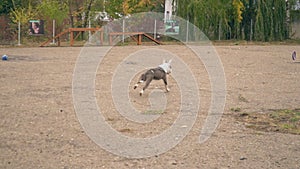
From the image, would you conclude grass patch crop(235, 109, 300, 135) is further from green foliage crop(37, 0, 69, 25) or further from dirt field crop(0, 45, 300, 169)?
green foliage crop(37, 0, 69, 25)

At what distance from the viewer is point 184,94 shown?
1004cm

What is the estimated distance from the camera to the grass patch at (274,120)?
697cm

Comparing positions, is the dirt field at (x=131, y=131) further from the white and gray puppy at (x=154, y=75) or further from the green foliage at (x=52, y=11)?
the green foliage at (x=52, y=11)

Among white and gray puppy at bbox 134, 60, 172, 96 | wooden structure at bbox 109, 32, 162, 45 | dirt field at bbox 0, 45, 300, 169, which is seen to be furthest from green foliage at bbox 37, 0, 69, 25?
white and gray puppy at bbox 134, 60, 172, 96

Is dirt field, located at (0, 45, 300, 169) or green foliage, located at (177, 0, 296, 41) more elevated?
green foliage, located at (177, 0, 296, 41)

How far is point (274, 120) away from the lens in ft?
24.7

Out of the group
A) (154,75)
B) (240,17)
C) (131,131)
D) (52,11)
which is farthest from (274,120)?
(240,17)

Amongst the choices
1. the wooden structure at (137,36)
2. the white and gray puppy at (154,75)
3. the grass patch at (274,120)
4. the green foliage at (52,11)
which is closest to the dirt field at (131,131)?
the grass patch at (274,120)

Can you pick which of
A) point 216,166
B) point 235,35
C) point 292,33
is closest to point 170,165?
point 216,166

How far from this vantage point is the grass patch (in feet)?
22.9

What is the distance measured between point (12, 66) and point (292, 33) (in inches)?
1060

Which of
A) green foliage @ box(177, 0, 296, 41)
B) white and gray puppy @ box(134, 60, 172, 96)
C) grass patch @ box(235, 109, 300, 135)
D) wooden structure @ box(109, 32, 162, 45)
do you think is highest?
green foliage @ box(177, 0, 296, 41)

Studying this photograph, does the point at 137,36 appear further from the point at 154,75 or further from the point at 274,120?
the point at 274,120

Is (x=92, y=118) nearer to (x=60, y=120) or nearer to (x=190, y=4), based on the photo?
(x=60, y=120)
